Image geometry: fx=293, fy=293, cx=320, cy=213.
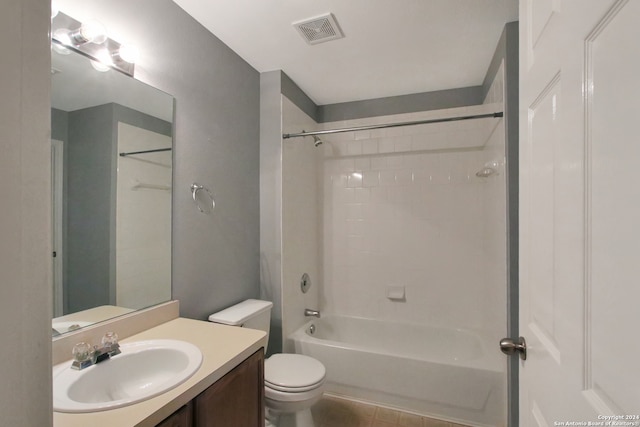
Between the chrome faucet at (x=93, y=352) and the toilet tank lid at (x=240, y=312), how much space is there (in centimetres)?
59

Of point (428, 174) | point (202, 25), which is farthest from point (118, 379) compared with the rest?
point (428, 174)

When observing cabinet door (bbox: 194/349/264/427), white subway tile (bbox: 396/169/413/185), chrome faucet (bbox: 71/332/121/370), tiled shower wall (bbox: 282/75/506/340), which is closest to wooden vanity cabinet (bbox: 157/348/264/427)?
cabinet door (bbox: 194/349/264/427)

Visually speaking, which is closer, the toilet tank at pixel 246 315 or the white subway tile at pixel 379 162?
the toilet tank at pixel 246 315

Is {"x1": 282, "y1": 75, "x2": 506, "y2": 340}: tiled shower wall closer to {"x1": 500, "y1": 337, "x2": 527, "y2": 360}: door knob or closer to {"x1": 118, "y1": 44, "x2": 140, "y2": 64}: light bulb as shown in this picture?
{"x1": 118, "y1": 44, "x2": 140, "y2": 64}: light bulb

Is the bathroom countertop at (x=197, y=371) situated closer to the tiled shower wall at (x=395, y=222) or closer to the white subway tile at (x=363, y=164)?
the tiled shower wall at (x=395, y=222)

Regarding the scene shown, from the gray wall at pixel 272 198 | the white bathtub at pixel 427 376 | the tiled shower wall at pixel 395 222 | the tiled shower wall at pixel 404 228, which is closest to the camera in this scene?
the white bathtub at pixel 427 376

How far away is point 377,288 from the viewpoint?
279 centimetres

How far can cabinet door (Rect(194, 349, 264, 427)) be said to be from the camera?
0.97 metres

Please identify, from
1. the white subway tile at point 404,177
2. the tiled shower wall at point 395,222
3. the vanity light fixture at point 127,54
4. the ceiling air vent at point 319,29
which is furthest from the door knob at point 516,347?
the white subway tile at point 404,177

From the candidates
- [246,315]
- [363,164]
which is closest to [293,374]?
[246,315]

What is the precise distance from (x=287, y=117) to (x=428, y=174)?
1340 mm

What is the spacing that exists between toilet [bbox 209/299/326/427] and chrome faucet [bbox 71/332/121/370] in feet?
2.01

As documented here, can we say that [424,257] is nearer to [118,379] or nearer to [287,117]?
[287,117]

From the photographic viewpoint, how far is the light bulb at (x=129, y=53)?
1.26 meters
